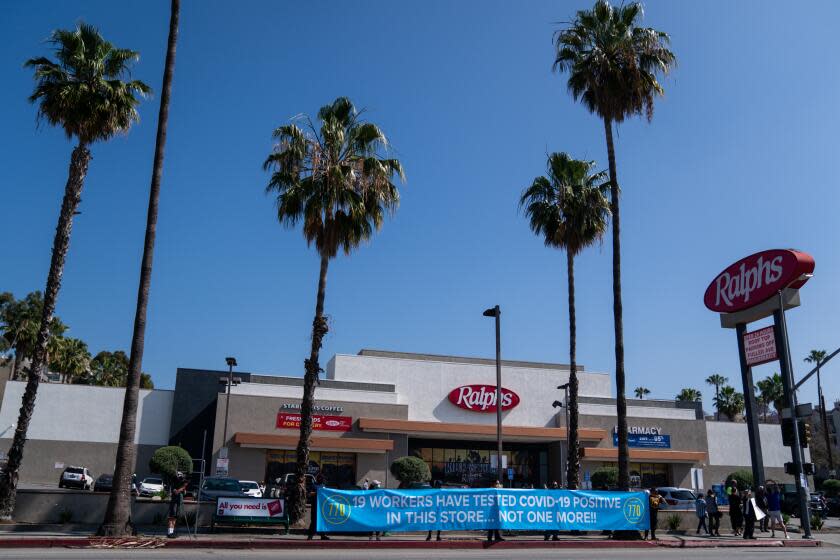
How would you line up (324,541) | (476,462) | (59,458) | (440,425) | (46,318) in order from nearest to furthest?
(324,541), (46,318), (59,458), (440,425), (476,462)

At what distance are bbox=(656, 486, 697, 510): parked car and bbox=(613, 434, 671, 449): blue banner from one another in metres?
13.5

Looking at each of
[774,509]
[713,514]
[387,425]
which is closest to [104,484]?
[387,425]

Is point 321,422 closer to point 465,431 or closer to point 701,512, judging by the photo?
point 465,431

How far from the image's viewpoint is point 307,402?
23.5 metres

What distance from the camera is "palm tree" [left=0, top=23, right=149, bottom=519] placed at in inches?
931

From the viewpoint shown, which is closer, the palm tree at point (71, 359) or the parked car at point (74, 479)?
the parked car at point (74, 479)

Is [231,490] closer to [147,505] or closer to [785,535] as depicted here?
[147,505]

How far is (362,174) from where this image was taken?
25.5 m

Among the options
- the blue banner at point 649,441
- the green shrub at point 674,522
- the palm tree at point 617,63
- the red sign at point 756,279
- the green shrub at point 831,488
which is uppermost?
the palm tree at point 617,63

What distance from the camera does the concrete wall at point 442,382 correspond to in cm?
4566

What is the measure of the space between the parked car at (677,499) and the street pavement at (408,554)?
38.4ft

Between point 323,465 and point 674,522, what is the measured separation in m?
21.8

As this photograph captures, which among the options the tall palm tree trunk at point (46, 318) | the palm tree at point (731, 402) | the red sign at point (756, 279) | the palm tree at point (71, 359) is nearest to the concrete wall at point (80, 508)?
the tall palm tree trunk at point (46, 318)

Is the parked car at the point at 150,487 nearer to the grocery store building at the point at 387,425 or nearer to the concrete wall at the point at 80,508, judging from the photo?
the grocery store building at the point at 387,425
